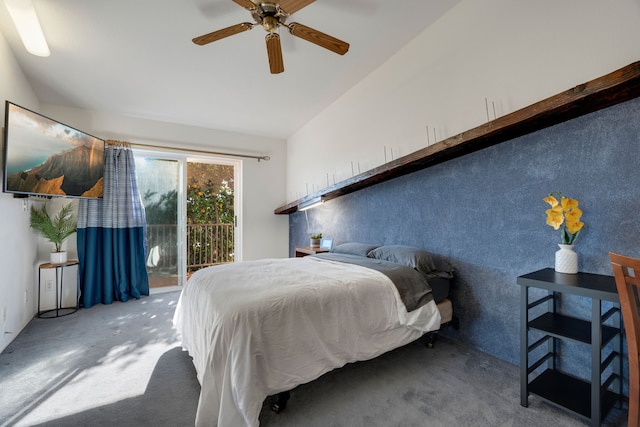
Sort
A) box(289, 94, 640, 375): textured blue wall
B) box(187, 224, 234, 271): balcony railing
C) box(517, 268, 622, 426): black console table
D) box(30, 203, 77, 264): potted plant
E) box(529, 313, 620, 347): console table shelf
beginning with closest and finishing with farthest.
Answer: box(517, 268, 622, 426): black console table, box(529, 313, 620, 347): console table shelf, box(289, 94, 640, 375): textured blue wall, box(30, 203, 77, 264): potted plant, box(187, 224, 234, 271): balcony railing

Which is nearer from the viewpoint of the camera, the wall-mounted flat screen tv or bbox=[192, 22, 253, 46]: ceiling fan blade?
bbox=[192, 22, 253, 46]: ceiling fan blade

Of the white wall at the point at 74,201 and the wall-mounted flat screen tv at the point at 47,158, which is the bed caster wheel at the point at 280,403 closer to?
the white wall at the point at 74,201

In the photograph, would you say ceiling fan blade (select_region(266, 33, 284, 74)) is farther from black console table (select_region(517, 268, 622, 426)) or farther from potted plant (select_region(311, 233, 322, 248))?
potted plant (select_region(311, 233, 322, 248))

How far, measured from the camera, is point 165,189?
4273mm

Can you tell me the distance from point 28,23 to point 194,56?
1.13 metres

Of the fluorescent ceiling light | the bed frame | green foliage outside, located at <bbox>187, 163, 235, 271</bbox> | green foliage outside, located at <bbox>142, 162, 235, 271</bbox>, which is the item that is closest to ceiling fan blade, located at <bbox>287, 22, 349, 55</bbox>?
the fluorescent ceiling light

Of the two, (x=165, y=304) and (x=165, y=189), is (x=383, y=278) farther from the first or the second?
(x=165, y=189)

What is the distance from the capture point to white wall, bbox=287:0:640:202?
161 cm

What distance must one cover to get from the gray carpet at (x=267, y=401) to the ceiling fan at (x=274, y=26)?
2.38 m

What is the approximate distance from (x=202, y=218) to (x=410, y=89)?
4.31 meters

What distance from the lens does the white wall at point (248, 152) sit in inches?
154

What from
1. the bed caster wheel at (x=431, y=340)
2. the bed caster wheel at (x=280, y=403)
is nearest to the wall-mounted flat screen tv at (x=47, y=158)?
the bed caster wheel at (x=280, y=403)

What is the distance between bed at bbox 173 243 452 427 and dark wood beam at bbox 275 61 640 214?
83cm

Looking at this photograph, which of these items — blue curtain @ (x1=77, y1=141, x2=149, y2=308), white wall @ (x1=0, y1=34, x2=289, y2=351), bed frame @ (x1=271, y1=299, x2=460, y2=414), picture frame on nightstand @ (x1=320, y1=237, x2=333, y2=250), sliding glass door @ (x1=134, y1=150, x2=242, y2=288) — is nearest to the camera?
bed frame @ (x1=271, y1=299, x2=460, y2=414)
